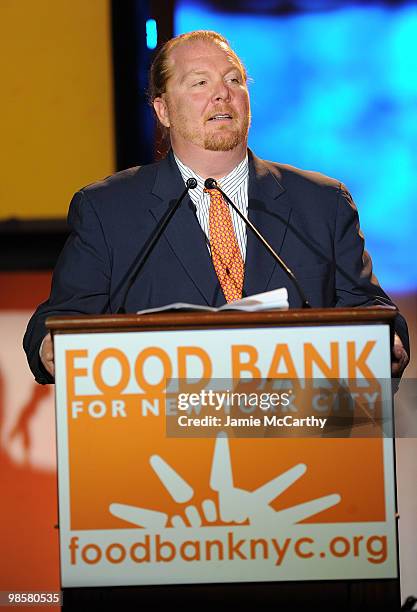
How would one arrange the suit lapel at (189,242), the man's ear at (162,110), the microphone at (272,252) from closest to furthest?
the microphone at (272,252)
the suit lapel at (189,242)
the man's ear at (162,110)

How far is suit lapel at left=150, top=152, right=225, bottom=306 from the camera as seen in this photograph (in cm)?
210

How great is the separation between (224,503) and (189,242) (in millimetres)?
735

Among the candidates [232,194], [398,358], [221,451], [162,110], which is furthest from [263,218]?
[221,451]

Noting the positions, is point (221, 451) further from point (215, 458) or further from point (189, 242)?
point (189, 242)

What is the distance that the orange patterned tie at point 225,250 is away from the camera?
6.91ft

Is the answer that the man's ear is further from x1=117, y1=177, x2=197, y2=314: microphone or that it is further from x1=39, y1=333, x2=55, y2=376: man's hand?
x1=39, y1=333, x2=55, y2=376: man's hand

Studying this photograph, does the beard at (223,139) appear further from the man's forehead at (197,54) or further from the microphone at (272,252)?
the microphone at (272,252)

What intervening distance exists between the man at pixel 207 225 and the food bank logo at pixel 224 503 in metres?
0.55

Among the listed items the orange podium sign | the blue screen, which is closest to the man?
the orange podium sign

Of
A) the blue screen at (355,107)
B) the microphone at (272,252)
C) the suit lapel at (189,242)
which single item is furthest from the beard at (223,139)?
the blue screen at (355,107)

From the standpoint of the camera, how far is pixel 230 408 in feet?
5.06

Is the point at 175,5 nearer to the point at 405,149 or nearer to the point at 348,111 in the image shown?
the point at 348,111

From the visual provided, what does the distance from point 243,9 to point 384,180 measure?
2.08 ft

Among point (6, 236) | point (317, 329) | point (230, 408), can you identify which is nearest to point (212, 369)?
point (230, 408)
